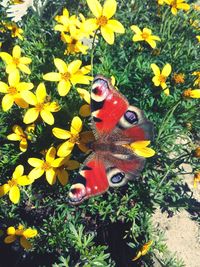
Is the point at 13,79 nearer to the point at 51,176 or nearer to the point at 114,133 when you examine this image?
the point at 51,176

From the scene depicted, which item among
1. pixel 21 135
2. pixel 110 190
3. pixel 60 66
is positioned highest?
pixel 60 66

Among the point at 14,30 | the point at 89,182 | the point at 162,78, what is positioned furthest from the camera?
the point at 14,30

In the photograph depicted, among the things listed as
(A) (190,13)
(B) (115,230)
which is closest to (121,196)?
(B) (115,230)

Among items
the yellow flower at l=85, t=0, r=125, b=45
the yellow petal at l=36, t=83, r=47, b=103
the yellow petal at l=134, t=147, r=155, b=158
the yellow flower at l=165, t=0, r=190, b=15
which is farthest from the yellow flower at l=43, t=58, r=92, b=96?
the yellow flower at l=165, t=0, r=190, b=15

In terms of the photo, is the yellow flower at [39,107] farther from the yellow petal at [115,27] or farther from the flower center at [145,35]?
the flower center at [145,35]

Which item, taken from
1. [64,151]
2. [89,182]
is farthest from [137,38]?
Result: [89,182]

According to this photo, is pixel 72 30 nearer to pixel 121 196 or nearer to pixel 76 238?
pixel 121 196
